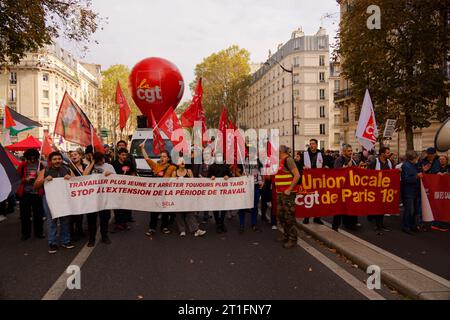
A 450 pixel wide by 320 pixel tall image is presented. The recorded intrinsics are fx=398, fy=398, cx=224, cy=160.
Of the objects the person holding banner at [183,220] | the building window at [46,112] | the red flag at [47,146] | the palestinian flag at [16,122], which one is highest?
the building window at [46,112]

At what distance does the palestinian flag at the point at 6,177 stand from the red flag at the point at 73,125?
1.80 metres

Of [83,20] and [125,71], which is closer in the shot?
[83,20]

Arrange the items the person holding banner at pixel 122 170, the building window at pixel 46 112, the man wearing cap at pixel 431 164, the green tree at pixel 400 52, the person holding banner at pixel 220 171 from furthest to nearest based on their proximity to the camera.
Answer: the building window at pixel 46 112
the green tree at pixel 400 52
the man wearing cap at pixel 431 164
the person holding banner at pixel 122 170
the person holding banner at pixel 220 171

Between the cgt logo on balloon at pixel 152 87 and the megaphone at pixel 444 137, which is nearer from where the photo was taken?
the megaphone at pixel 444 137

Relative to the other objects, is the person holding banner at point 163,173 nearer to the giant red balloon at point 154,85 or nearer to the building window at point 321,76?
the giant red balloon at point 154,85

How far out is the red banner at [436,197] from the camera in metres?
8.26

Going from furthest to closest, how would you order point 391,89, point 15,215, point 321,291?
point 391,89 → point 15,215 → point 321,291

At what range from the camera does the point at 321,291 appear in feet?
15.3

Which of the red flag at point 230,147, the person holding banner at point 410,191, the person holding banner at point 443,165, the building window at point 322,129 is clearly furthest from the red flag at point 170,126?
the building window at point 322,129

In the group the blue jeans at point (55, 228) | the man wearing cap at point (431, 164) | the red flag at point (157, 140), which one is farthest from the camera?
the red flag at point (157, 140)

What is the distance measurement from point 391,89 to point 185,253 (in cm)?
1512

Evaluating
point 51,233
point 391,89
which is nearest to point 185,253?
point 51,233

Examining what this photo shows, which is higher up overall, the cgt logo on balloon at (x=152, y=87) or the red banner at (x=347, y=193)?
the cgt logo on balloon at (x=152, y=87)

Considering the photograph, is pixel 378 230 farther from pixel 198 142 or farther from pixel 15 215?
pixel 15 215
